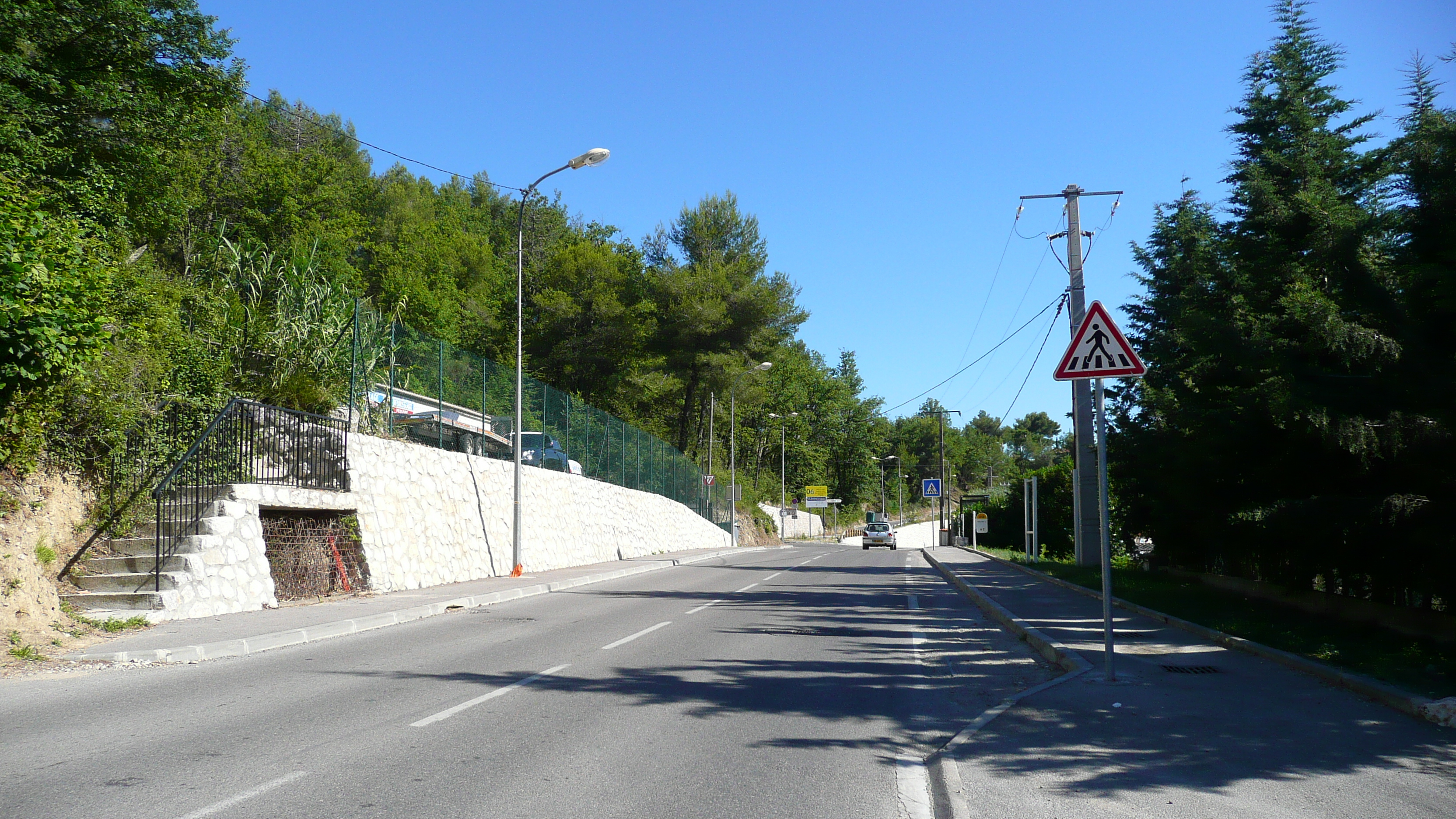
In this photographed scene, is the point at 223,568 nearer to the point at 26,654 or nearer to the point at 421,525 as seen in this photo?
the point at 26,654

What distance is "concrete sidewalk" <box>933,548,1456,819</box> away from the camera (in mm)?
5027

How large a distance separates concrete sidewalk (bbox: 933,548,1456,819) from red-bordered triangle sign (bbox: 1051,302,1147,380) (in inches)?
110

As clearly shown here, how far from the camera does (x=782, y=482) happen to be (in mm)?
69125

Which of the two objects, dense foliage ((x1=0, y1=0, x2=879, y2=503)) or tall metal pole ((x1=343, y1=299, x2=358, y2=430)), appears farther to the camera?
tall metal pole ((x1=343, y1=299, x2=358, y2=430))

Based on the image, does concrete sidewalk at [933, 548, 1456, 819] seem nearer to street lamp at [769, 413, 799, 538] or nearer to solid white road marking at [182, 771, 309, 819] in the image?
solid white road marking at [182, 771, 309, 819]

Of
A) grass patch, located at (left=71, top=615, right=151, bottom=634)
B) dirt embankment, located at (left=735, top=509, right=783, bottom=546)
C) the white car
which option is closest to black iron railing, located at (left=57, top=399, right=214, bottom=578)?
grass patch, located at (left=71, top=615, right=151, bottom=634)

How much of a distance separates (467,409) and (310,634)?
1223cm

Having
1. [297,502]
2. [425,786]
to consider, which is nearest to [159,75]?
[297,502]

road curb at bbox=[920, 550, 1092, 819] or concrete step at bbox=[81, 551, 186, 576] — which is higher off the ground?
concrete step at bbox=[81, 551, 186, 576]

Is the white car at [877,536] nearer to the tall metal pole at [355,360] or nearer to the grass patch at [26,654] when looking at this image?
the tall metal pole at [355,360]

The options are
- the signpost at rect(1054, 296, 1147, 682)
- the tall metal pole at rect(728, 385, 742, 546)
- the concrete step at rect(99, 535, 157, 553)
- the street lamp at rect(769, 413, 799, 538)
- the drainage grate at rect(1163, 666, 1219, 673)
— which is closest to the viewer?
the signpost at rect(1054, 296, 1147, 682)

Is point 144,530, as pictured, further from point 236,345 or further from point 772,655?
point 772,655

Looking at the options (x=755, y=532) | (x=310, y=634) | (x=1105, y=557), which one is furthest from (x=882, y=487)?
(x=1105, y=557)

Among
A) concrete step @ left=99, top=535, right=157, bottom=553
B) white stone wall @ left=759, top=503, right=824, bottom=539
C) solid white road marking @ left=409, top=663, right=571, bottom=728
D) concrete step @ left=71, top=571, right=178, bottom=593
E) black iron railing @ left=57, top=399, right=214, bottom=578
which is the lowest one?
white stone wall @ left=759, top=503, right=824, bottom=539
